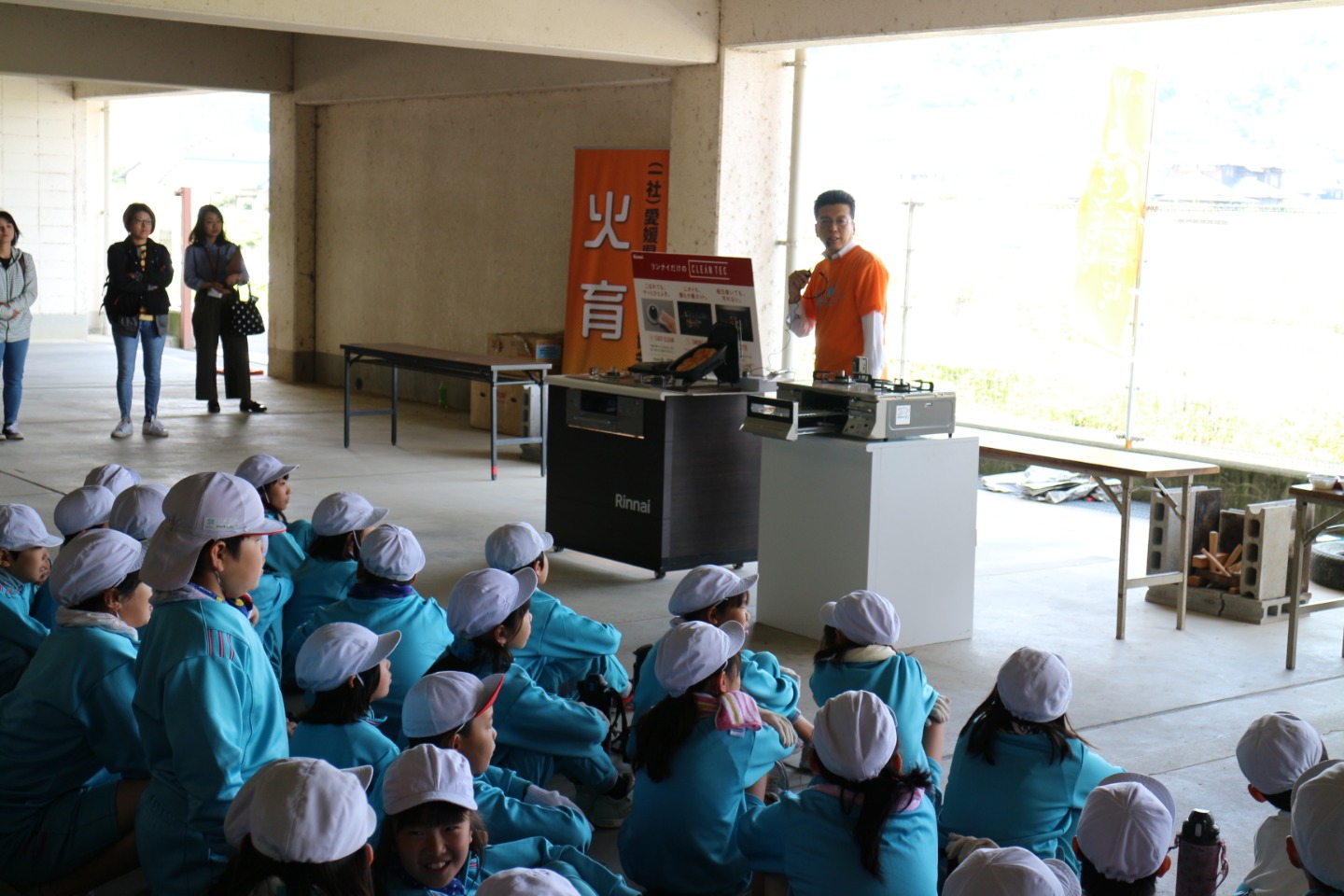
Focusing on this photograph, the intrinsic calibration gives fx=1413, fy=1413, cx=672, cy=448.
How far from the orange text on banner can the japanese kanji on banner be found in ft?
9.22

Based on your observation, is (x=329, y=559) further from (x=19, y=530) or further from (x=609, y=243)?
(x=609, y=243)

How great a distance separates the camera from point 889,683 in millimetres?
3531

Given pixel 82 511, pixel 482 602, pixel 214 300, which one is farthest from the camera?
pixel 214 300

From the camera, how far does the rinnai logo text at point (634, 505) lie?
6.32 metres

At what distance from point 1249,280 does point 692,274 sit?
4.84 m

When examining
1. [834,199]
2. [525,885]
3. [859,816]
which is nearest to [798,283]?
[834,199]

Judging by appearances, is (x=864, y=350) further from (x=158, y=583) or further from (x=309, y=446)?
(x=309, y=446)

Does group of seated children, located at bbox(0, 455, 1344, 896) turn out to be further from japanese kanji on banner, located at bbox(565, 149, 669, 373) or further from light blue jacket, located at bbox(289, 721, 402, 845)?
japanese kanji on banner, located at bbox(565, 149, 669, 373)

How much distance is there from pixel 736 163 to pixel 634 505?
3.50 metres

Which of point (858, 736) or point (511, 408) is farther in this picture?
point (511, 408)

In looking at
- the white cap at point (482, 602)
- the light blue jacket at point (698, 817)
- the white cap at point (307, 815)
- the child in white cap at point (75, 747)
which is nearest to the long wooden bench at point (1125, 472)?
the white cap at point (482, 602)

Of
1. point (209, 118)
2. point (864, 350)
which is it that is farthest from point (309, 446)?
point (209, 118)

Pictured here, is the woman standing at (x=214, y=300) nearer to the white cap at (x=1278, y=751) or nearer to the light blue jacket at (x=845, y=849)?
the light blue jacket at (x=845, y=849)

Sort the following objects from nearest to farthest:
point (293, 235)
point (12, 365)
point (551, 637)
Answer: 1. point (551, 637)
2. point (12, 365)
3. point (293, 235)
